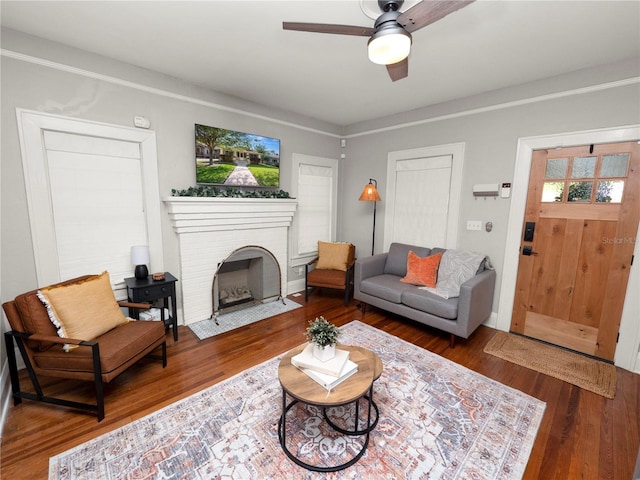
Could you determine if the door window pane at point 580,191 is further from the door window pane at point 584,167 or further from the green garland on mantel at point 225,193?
the green garland on mantel at point 225,193

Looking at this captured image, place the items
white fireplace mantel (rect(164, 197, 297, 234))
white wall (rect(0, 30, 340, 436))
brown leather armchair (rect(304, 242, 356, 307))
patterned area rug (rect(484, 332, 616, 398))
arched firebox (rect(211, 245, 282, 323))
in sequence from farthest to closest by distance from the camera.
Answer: brown leather armchair (rect(304, 242, 356, 307)) < arched firebox (rect(211, 245, 282, 323)) < white fireplace mantel (rect(164, 197, 297, 234)) < patterned area rug (rect(484, 332, 616, 398)) < white wall (rect(0, 30, 340, 436))

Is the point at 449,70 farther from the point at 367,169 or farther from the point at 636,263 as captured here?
the point at 636,263

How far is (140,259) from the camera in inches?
104

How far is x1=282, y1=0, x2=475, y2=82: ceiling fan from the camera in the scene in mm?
1402

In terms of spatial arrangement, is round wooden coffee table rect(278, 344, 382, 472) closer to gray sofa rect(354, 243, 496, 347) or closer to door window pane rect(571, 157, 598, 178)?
gray sofa rect(354, 243, 496, 347)

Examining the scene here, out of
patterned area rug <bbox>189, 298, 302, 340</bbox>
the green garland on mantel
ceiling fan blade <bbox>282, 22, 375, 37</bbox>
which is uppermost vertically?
ceiling fan blade <bbox>282, 22, 375, 37</bbox>

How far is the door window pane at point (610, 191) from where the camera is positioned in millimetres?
2438

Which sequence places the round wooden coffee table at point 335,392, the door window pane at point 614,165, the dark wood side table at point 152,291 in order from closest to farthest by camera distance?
the round wooden coffee table at point 335,392, the door window pane at point 614,165, the dark wood side table at point 152,291

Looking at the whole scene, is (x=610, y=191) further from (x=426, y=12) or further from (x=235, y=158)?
(x=235, y=158)

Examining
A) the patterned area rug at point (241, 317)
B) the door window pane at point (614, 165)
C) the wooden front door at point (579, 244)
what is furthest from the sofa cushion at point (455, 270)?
the patterned area rug at point (241, 317)

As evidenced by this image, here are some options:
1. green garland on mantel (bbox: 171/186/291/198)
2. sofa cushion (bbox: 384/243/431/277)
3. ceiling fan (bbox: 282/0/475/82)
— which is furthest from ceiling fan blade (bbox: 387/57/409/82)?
sofa cushion (bbox: 384/243/431/277)

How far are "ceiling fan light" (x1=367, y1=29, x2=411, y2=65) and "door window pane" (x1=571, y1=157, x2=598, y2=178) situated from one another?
2275mm

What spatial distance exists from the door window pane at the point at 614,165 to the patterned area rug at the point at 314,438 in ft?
6.93

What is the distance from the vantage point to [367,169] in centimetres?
439
